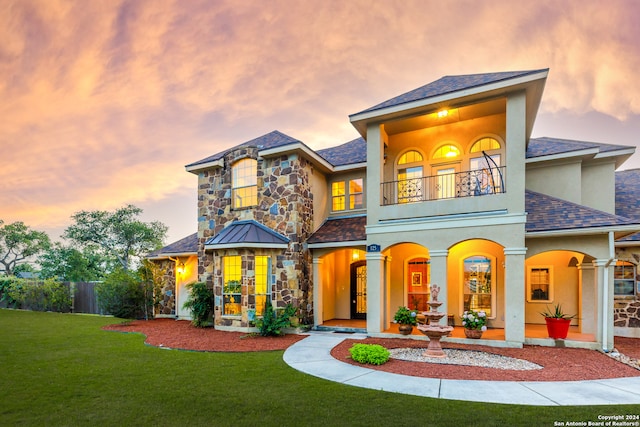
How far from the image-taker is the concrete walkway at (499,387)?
16.4ft

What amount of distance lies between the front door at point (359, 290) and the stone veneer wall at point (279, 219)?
222cm

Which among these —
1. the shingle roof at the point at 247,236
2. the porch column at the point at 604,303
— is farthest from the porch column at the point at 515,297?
the shingle roof at the point at 247,236

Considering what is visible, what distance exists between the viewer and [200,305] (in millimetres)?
12516

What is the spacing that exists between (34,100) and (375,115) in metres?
14.3

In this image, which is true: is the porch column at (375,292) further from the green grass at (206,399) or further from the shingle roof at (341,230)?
the green grass at (206,399)

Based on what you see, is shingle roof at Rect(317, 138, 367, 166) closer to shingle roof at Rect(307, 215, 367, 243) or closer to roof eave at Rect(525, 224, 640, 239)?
shingle roof at Rect(307, 215, 367, 243)

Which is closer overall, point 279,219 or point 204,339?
point 204,339

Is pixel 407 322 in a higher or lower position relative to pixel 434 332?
lower

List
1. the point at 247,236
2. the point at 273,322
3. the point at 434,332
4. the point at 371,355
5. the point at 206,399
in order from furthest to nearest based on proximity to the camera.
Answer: the point at 247,236, the point at 273,322, the point at 434,332, the point at 371,355, the point at 206,399

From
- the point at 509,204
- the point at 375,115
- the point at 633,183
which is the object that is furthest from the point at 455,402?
the point at 633,183

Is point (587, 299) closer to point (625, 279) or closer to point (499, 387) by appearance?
point (625, 279)

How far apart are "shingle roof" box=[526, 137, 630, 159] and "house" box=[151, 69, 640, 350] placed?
0.19 feet

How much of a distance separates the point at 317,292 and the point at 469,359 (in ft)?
18.9

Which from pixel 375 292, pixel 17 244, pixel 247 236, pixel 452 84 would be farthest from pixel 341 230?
pixel 17 244
